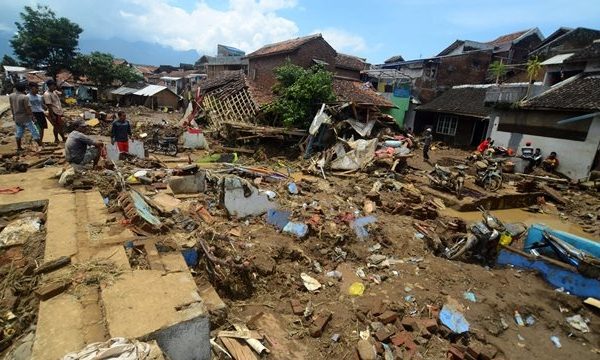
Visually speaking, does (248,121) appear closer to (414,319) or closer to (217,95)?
(217,95)

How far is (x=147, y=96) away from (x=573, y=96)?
3366 centimetres

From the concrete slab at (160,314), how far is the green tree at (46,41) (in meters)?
37.3

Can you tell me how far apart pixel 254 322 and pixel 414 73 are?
2715 centimetres

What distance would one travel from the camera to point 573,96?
44.7 ft

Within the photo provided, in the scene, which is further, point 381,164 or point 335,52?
point 335,52

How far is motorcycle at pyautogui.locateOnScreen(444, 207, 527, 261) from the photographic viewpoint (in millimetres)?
6602

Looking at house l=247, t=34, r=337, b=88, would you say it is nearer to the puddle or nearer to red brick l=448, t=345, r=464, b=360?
the puddle

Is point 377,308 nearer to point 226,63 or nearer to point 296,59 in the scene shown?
point 296,59

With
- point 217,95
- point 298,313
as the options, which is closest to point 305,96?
point 217,95

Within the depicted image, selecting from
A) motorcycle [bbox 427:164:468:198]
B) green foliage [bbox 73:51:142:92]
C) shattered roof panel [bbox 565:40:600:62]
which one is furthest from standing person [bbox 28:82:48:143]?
green foliage [bbox 73:51:142:92]

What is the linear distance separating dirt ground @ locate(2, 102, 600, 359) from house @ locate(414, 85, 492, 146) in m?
15.0

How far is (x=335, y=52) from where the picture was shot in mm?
23406

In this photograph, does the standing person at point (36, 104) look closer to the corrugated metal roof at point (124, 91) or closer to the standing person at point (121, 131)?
the standing person at point (121, 131)

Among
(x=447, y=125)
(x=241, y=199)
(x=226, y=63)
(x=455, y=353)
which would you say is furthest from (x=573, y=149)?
(x=226, y=63)
